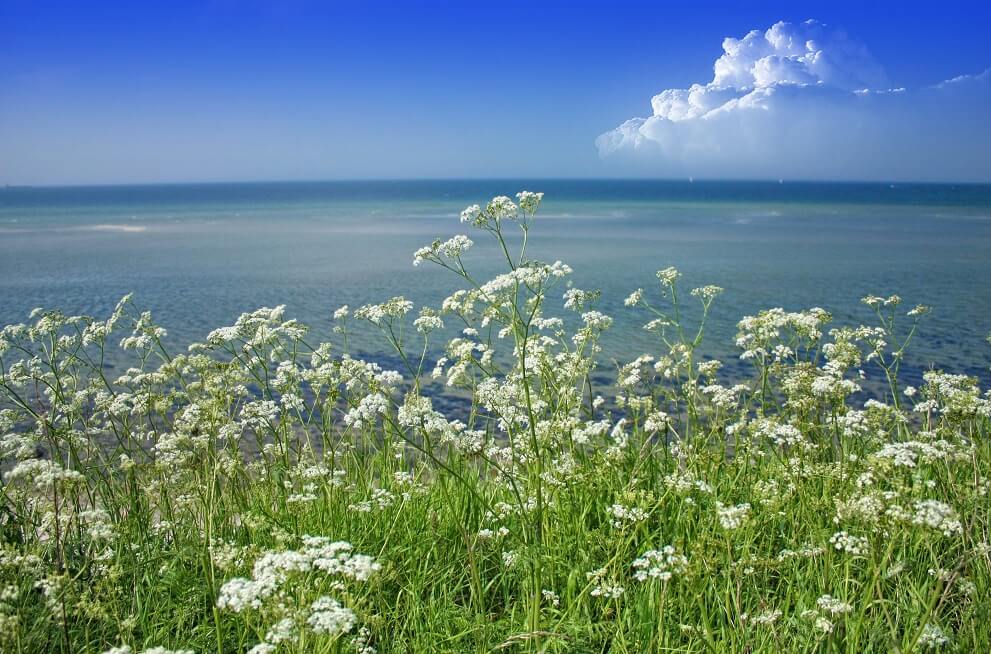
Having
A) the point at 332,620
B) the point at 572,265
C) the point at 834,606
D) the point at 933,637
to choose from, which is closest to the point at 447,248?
the point at 332,620

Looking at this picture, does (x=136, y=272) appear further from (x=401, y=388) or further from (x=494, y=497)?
(x=494, y=497)

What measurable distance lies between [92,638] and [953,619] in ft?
16.7

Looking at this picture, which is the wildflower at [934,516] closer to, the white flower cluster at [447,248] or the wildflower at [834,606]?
the wildflower at [834,606]

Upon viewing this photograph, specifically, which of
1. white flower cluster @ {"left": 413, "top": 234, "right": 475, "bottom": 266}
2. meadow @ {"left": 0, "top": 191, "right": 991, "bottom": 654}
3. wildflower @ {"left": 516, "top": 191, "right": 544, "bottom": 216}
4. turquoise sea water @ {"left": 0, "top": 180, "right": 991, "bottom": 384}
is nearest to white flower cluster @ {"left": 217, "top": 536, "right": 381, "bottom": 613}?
meadow @ {"left": 0, "top": 191, "right": 991, "bottom": 654}

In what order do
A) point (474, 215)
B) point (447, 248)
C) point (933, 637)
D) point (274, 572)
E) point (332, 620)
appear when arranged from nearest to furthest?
point (332, 620) → point (274, 572) → point (933, 637) → point (447, 248) → point (474, 215)

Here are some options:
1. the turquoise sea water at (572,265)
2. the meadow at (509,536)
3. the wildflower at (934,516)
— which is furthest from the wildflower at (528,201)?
the turquoise sea water at (572,265)

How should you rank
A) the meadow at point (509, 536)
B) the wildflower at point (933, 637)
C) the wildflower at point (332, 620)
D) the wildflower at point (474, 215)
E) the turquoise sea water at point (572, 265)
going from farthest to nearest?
the turquoise sea water at point (572, 265) < the wildflower at point (474, 215) < the meadow at point (509, 536) < the wildflower at point (933, 637) < the wildflower at point (332, 620)

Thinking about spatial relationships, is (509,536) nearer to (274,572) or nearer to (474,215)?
(474,215)

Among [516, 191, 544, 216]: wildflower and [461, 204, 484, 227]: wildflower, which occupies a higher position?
[516, 191, 544, 216]: wildflower

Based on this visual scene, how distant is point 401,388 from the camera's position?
41.1 feet

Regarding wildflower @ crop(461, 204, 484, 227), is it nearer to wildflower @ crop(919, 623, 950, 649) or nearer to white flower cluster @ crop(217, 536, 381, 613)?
white flower cluster @ crop(217, 536, 381, 613)

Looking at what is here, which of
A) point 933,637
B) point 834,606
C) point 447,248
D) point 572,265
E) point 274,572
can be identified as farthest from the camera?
point 572,265

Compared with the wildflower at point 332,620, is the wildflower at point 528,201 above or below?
above

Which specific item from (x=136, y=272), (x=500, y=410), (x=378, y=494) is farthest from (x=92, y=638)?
(x=136, y=272)
